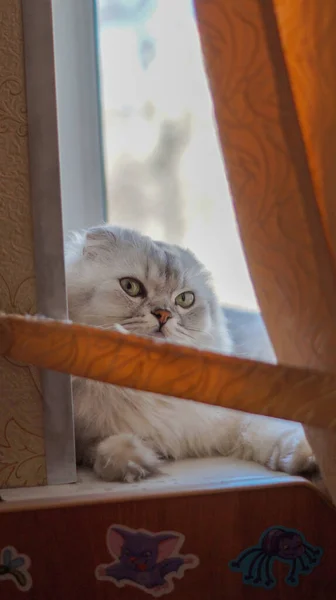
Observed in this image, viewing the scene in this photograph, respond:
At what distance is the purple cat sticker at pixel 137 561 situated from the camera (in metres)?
0.90

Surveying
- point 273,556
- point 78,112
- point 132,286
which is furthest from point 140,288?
point 78,112

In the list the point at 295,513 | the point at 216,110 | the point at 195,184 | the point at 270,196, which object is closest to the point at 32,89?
the point at 216,110

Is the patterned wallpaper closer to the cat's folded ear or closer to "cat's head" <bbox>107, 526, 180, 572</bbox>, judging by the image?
"cat's head" <bbox>107, 526, 180, 572</bbox>

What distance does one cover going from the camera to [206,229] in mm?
1561

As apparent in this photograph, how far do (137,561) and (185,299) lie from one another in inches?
24.0

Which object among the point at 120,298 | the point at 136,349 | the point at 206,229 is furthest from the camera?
the point at 206,229

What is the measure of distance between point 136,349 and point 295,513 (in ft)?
1.34

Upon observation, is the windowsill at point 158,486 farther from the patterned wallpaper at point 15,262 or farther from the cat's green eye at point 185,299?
the cat's green eye at point 185,299

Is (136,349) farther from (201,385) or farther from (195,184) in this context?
(195,184)

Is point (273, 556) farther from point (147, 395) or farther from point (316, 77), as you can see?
point (316, 77)

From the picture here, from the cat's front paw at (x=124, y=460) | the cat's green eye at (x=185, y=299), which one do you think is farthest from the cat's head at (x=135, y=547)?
the cat's green eye at (x=185, y=299)

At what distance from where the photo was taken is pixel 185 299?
4.47 feet

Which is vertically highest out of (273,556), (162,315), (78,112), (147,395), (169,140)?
(78,112)

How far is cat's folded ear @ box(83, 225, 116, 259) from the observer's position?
4.33 ft
